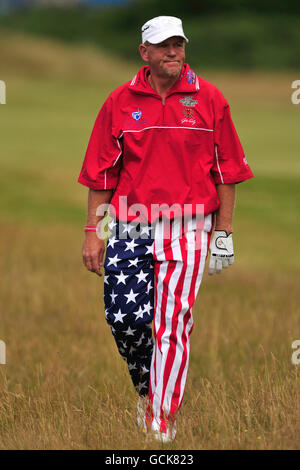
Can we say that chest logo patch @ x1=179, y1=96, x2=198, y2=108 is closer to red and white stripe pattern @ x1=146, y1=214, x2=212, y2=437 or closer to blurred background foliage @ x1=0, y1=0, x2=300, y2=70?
red and white stripe pattern @ x1=146, y1=214, x2=212, y2=437

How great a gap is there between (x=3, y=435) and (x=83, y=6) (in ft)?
433

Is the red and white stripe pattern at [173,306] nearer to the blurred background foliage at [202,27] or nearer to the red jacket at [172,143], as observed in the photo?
the red jacket at [172,143]

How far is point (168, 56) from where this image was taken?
4.65 metres

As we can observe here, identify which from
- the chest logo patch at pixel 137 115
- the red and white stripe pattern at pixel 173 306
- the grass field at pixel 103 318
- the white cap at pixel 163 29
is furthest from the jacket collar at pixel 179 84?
the grass field at pixel 103 318

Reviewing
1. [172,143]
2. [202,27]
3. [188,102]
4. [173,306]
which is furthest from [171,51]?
[202,27]

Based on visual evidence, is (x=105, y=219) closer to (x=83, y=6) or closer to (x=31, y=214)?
Result: (x=31, y=214)

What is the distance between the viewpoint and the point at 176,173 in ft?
15.4

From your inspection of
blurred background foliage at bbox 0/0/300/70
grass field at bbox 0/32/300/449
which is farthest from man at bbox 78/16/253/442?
blurred background foliage at bbox 0/0/300/70

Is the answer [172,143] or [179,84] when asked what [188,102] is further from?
[172,143]

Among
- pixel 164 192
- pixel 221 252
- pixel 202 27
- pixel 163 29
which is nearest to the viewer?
pixel 163 29

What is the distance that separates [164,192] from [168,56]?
2.39 feet

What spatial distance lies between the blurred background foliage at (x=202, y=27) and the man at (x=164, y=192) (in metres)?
86.4
